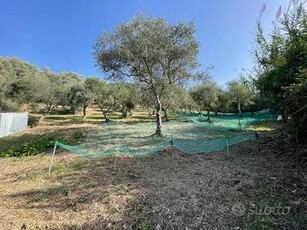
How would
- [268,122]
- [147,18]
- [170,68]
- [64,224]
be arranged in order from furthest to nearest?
[268,122] → [170,68] → [147,18] → [64,224]

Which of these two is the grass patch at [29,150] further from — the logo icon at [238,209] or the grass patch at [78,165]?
the logo icon at [238,209]

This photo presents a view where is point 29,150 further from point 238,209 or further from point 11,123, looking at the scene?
point 238,209

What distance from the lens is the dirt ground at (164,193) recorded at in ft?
17.0

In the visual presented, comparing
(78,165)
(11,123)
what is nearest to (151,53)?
(78,165)

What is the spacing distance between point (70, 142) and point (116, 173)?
7665 mm

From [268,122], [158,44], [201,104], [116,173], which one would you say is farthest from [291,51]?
[201,104]

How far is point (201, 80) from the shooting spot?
17500mm

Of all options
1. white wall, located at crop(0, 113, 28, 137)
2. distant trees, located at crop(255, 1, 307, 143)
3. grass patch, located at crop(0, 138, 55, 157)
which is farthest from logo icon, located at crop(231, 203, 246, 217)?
white wall, located at crop(0, 113, 28, 137)

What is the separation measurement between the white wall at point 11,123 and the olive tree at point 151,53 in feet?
29.6

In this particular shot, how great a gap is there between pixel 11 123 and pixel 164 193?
1880 cm

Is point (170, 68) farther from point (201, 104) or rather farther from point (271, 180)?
Answer: point (201, 104)

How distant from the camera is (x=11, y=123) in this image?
2120cm

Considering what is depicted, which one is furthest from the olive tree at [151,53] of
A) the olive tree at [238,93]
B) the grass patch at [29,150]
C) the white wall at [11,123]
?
the olive tree at [238,93]

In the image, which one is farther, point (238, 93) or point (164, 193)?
point (238, 93)
